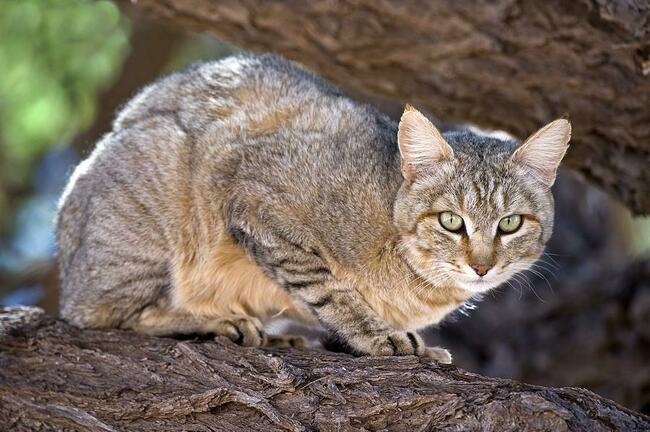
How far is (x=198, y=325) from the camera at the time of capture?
436cm

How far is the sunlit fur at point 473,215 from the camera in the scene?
Result: 3990 millimetres

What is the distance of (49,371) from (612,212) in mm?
5543

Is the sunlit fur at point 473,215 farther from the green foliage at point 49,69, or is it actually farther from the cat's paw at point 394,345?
the green foliage at point 49,69

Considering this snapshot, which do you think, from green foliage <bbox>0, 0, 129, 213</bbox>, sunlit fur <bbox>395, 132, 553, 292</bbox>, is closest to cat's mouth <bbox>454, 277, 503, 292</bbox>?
sunlit fur <bbox>395, 132, 553, 292</bbox>

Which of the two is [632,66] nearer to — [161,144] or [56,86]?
[161,144]

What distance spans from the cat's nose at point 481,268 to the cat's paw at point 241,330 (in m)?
1.03

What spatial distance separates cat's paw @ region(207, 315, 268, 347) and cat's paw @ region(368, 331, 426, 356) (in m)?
0.57

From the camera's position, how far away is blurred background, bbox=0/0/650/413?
6480mm

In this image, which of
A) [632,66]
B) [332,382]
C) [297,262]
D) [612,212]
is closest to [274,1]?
[297,262]

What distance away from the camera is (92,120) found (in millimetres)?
7133

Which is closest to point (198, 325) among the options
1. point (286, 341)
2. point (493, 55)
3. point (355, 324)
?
point (286, 341)

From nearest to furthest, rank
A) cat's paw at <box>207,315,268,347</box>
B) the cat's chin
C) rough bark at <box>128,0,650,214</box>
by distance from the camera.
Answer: the cat's chin
cat's paw at <box>207,315,268,347</box>
rough bark at <box>128,0,650,214</box>

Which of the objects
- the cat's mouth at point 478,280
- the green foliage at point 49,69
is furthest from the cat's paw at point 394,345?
the green foliage at point 49,69

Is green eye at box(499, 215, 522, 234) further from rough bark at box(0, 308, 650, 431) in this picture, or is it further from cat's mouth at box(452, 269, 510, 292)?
rough bark at box(0, 308, 650, 431)
